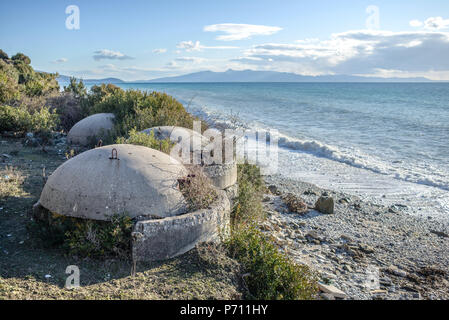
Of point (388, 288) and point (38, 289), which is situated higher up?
point (38, 289)

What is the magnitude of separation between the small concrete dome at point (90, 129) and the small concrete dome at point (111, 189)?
5752mm

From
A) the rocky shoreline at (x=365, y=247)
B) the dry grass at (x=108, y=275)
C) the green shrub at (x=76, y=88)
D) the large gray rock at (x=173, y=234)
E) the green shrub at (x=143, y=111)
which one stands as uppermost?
the green shrub at (x=76, y=88)

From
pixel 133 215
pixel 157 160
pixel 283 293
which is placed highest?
pixel 157 160

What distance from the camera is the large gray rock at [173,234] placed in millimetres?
4238

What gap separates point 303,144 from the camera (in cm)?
1733

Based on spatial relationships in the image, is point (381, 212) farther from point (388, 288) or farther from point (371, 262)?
point (388, 288)

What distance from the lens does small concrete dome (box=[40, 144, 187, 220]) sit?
440 cm

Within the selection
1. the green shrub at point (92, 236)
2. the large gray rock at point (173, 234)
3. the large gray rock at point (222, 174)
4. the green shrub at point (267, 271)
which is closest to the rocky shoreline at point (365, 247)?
the green shrub at point (267, 271)

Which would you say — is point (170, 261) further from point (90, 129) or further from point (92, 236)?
point (90, 129)

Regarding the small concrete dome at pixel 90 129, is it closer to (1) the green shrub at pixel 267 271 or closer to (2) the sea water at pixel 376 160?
(2) the sea water at pixel 376 160
